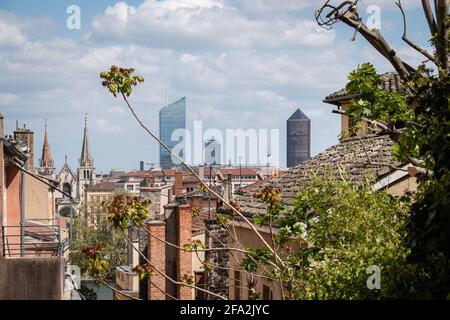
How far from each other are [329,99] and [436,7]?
13793mm

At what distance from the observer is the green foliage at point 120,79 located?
11.4 metres

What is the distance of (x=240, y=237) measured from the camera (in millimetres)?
19750

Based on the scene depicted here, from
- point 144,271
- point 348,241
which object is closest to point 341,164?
point 144,271

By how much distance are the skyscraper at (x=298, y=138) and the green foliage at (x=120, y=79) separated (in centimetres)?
2101

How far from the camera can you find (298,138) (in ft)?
144

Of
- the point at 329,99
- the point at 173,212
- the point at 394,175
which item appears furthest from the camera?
the point at 173,212

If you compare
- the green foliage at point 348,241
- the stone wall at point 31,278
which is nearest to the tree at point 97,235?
the stone wall at point 31,278

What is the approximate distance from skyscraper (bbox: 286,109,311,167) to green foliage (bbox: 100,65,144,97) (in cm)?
2101

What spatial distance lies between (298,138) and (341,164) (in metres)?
28.9

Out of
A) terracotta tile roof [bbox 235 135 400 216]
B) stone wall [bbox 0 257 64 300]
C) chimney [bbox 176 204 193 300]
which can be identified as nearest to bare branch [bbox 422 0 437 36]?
terracotta tile roof [bbox 235 135 400 216]

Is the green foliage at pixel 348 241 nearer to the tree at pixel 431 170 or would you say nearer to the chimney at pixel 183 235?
the tree at pixel 431 170

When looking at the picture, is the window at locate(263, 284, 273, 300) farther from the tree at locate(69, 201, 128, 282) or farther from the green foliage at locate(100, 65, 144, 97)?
the tree at locate(69, 201, 128, 282)
